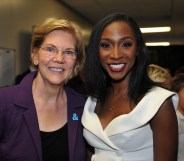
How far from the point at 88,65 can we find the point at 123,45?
13.2 inches

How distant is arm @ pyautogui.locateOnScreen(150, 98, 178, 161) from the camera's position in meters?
1.41

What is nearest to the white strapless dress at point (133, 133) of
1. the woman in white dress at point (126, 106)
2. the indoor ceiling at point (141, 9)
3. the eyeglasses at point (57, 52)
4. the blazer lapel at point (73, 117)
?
the woman in white dress at point (126, 106)

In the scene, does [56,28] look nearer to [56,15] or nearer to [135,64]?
→ [135,64]

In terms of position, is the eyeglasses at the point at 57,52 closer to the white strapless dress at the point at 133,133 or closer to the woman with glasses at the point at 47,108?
the woman with glasses at the point at 47,108

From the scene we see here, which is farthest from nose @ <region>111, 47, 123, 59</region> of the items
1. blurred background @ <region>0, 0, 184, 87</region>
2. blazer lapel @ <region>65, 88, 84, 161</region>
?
blurred background @ <region>0, 0, 184, 87</region>

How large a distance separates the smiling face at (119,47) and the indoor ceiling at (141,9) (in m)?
4.27

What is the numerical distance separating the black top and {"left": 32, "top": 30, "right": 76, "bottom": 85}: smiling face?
11.7 inches

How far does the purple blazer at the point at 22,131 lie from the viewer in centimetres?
156

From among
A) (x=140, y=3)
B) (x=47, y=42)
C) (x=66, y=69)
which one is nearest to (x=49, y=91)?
(x=66, y=69)

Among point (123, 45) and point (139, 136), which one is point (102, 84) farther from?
point (139, 136)

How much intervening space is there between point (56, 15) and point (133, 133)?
4293 millimetres

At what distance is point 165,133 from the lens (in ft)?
4.62

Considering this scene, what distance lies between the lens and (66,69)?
173 cm

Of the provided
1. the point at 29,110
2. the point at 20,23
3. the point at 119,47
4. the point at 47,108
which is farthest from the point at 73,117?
the point at 20,23
